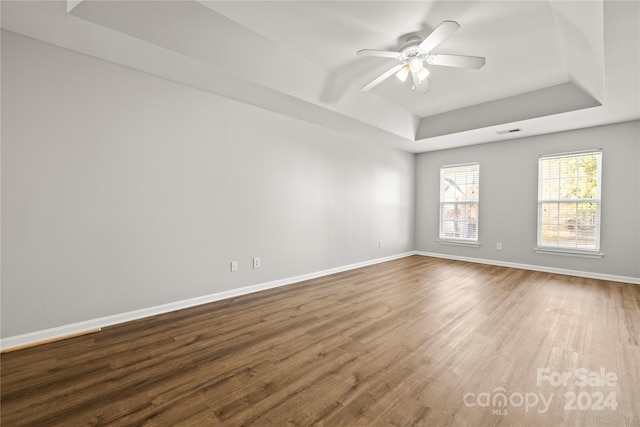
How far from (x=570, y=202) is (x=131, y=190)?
6.61 m

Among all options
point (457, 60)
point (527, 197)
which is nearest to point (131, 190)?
point (457, 60)

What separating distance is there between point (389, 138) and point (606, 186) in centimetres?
355

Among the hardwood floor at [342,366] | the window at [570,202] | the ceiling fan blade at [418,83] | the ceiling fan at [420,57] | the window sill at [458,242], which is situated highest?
the ceiling fan at [420,57]

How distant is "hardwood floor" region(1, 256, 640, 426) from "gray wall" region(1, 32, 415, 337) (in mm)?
407

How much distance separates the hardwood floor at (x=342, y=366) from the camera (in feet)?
4.84

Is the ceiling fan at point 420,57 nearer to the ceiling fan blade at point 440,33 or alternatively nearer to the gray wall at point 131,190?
the ceiling fan blade at point 440,33

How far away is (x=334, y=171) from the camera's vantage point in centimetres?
475

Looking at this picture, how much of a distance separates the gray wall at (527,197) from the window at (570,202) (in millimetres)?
→ 100

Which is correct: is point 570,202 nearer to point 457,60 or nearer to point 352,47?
point 457,60

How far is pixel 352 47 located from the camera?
2.95 m

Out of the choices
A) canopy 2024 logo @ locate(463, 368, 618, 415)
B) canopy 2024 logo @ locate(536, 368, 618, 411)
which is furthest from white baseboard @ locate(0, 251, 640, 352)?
canopy 2024 logo @ locate(536, 368, 618, 411)

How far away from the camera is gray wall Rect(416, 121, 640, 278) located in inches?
164

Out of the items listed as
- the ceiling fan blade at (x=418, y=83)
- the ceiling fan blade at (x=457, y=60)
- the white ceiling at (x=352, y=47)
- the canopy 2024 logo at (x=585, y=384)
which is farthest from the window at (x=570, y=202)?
the canopy 2024 logo at (x=585, y=384)

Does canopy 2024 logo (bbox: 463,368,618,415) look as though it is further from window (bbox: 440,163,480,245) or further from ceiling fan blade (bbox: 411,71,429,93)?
window (bbox: 440,163,480,245)
